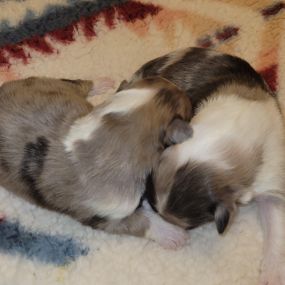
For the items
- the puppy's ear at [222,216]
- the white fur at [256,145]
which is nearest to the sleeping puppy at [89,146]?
the white fur at [256,145]

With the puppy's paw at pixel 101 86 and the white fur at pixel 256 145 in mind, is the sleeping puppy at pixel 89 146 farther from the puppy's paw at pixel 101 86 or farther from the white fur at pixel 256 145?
the puppy's paw at pixel 101 86

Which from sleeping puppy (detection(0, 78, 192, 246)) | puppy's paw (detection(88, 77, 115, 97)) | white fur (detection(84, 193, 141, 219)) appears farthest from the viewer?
puppy's paw (detection(88, 77, 115, 97))

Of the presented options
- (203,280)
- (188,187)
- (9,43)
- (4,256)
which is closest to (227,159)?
(188,187)

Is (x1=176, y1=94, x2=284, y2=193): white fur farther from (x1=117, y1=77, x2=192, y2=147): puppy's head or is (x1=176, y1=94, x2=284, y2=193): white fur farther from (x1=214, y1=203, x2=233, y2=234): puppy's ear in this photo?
(x1=214, y1=203, x2=233, y2=234): puppy's ear

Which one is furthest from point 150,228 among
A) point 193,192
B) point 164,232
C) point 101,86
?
point 101,86

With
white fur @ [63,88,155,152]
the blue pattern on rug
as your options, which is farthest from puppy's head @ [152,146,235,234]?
the blue pattern on rug

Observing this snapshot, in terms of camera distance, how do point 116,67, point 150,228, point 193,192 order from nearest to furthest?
point 193,192, point 150,228, point 116,67

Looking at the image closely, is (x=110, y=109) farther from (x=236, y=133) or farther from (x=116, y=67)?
(x=116, y=67)

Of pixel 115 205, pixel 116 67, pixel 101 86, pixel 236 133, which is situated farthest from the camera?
pixel 116 67
